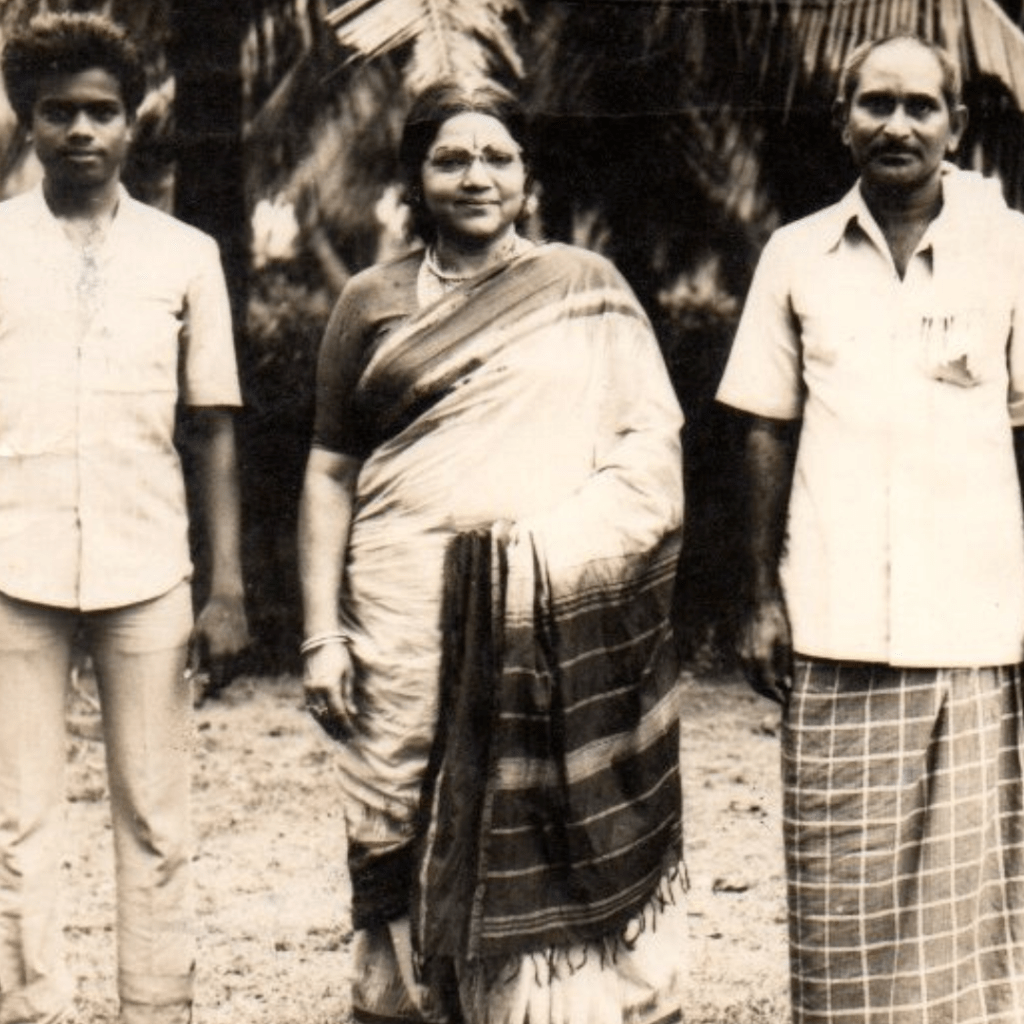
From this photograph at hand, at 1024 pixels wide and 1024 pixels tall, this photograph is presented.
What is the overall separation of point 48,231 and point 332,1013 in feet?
6.84

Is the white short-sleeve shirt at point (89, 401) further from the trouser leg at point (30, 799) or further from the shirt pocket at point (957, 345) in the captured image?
the shirt pocket at point (957, 345)

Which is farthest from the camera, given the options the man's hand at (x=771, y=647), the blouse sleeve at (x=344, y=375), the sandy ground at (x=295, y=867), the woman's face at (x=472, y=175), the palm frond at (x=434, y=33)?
the palm frond at (x=434, y=33)

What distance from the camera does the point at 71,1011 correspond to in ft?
13.6

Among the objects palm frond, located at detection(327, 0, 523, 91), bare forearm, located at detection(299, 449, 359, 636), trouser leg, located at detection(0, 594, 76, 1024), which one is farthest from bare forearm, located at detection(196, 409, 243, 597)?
palm frond, located at detection(327, 0, 523, 91)

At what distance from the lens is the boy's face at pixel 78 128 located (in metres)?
3.91

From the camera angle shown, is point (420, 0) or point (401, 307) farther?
point (420, 0)

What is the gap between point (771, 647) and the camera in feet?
13.2

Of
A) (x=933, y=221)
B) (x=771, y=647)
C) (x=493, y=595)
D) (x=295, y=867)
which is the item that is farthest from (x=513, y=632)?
(x=295, y=867)

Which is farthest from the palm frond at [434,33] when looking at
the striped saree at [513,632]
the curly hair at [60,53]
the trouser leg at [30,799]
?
the trouser leg at [30,799]

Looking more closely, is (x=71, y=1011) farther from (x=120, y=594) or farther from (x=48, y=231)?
(x=48, y=231)

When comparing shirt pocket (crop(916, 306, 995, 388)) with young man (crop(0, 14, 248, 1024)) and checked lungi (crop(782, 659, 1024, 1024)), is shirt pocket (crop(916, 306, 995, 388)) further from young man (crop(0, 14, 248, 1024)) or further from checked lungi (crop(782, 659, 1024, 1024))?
young man (crop(0, 14, 248, 1024))

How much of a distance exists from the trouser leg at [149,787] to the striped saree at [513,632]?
15.4 inches

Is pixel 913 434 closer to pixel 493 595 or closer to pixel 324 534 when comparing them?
pixel 493 595

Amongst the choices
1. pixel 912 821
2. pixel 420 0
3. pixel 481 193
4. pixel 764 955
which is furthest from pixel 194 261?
pixel 420 0
